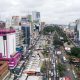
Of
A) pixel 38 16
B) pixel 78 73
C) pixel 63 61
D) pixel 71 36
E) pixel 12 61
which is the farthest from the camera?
pixel 38 16

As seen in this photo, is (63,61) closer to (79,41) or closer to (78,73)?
(78,73)

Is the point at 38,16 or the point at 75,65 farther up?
Answer: the point at 38,16

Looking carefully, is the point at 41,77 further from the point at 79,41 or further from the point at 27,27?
the point at 79,41

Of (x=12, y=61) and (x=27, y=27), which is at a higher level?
(x=27, y=27)

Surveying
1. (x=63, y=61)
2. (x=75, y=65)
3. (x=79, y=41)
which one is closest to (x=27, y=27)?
(x=79, y=41)

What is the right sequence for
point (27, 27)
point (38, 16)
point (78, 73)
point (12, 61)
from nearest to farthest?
point (78, 73), point (12, 61), point (27, 27), point (38, 16)

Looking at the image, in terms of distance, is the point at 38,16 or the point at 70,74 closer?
the point at 70,74

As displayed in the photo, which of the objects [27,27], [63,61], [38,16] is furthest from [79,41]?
→ [38,16]

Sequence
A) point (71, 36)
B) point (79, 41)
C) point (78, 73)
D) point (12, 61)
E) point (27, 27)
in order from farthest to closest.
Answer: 1. point (71, 36)
2. point (79, 41)
3. point (27, 27)
4. point (12, 61)
5. point (78, 73)

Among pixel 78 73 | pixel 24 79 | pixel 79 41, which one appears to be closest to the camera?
pixel 24 79
